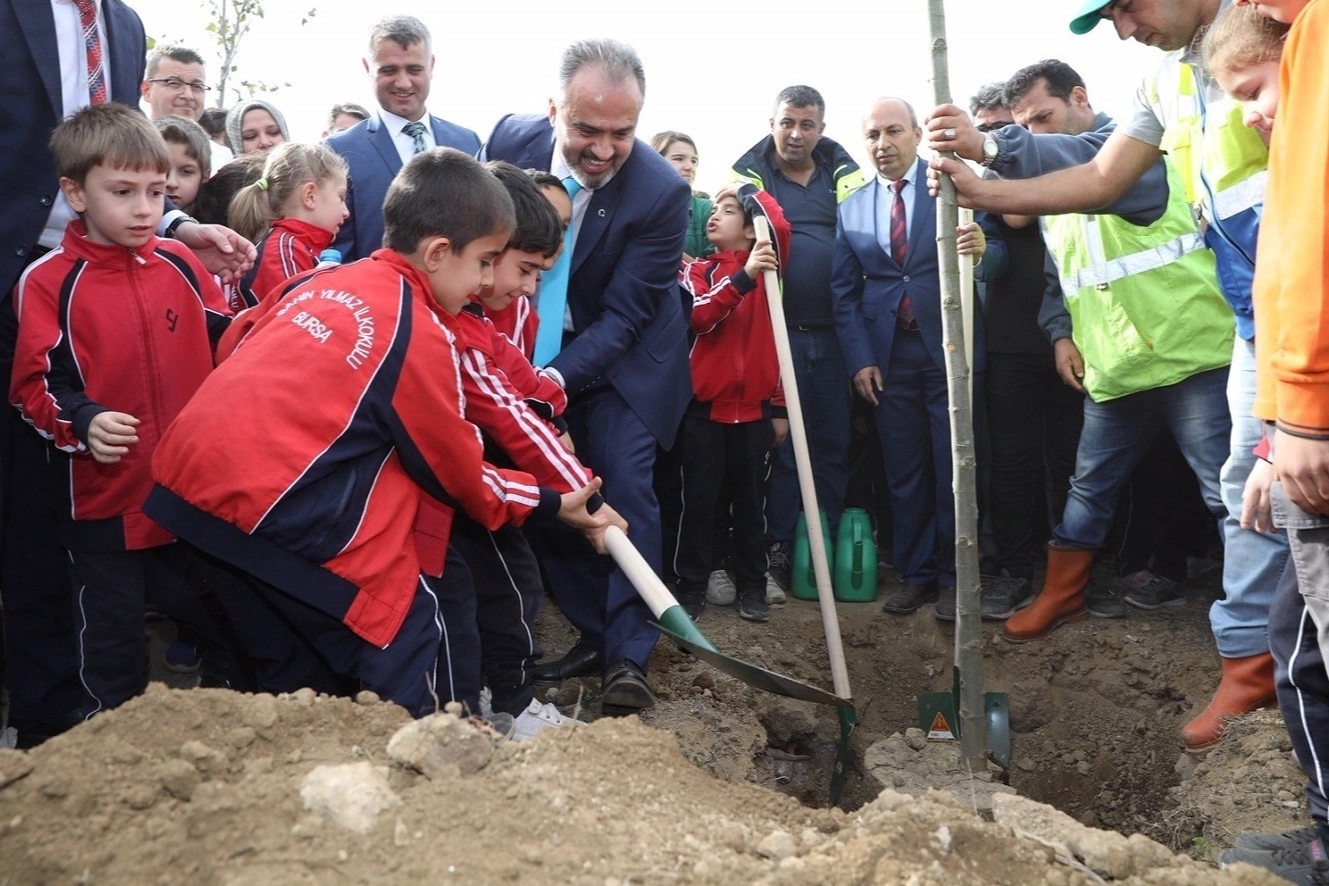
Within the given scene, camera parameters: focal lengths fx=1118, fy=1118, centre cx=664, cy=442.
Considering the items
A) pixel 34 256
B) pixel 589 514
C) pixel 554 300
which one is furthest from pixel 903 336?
pixel 34 256

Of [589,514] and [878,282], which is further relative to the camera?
[878,282]

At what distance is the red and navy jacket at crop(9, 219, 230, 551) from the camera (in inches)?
120

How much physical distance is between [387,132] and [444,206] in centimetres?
167

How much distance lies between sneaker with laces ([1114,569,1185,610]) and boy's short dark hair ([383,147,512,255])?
3.54 metres

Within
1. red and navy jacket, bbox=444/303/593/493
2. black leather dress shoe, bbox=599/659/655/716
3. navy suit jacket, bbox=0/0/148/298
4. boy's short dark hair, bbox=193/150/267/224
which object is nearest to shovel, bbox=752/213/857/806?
black leather dress shoe, bbox=599/659/655/716

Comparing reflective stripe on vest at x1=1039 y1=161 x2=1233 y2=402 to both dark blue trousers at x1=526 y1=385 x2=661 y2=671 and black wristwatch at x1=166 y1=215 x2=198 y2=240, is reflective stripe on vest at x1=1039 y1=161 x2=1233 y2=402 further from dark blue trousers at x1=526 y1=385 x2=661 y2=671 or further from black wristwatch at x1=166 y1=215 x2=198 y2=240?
black wristwatch at x1=166 y1=215 x2=198 y2=240

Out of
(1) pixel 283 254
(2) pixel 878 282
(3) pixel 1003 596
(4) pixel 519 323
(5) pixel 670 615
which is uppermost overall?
(1) pixel 283 254

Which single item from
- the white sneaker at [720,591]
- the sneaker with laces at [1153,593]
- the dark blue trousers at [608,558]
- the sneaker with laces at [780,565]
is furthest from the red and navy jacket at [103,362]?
the sneaker with laces at [1153,593]

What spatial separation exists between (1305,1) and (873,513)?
439 cm

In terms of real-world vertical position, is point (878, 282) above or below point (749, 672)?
above

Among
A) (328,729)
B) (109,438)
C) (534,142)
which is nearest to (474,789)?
(328,729)

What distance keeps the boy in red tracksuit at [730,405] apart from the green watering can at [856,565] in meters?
0.53

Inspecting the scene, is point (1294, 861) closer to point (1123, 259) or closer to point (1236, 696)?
point (1236, 696)

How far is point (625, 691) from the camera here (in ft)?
12.2
